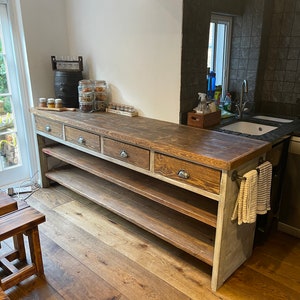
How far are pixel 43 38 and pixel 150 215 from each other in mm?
1975

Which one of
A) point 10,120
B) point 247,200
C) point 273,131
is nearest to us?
point 247,200

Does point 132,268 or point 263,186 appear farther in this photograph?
point 132,268

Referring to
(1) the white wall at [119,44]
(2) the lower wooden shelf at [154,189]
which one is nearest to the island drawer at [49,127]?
(2) the lower wooden shelf at [154,189]

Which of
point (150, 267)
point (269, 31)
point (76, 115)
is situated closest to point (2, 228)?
point (150, 267)

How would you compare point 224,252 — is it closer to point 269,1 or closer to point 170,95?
point 170,95

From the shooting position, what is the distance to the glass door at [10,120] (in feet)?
9.14

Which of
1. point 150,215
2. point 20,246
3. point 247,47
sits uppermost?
point 247,47

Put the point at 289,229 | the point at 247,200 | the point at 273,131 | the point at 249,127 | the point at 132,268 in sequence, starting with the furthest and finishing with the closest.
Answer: the point at 249,127 < the point at 289,229 < the point at 273,131 < the point at 132,268 < the point at 247,200

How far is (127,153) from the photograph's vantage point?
1982 mm

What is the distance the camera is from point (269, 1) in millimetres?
2447

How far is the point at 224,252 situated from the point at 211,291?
26 cm

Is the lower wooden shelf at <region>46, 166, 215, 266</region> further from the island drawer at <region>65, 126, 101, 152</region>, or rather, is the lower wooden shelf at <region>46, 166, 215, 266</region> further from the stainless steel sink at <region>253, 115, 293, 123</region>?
the stainless steel sink at <region>253, 115, 293, 123</region>

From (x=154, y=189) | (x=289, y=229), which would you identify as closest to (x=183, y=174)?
(x=154, y=189)

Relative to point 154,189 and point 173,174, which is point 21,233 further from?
point 173,174
